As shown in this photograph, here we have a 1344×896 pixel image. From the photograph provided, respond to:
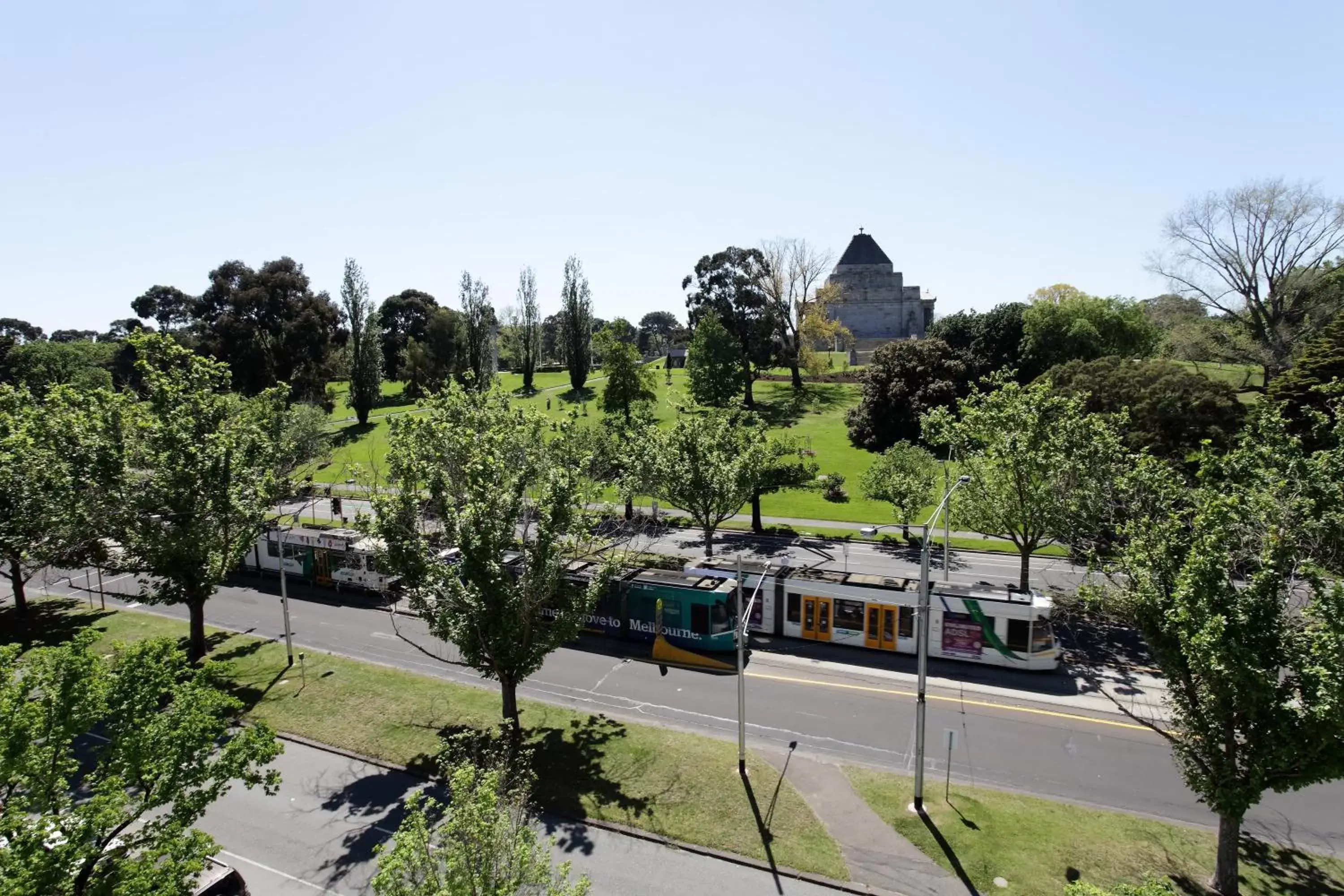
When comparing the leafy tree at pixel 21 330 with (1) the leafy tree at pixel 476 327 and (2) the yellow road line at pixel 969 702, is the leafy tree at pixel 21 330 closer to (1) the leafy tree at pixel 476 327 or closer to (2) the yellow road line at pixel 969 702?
(1) the leafy tree at pixel 476 327

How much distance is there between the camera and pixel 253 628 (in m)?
29.8

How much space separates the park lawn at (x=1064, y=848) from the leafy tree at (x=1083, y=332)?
178 ft

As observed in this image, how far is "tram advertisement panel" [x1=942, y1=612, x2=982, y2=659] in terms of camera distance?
24641mm

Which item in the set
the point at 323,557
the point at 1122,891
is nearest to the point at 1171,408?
the point at 1122,891

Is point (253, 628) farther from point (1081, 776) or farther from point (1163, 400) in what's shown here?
point (1163, 400)

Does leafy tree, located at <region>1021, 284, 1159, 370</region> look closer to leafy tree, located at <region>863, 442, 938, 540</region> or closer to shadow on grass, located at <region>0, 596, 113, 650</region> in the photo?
leafy tree, located at <region>863, 442, 938, 540</region>

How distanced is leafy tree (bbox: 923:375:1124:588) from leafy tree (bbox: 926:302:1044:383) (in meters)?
38.0

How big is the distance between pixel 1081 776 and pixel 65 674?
21.0 metres

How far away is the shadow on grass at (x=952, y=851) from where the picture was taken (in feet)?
46.5

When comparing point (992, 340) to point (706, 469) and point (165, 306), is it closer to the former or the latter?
point (706, 469)

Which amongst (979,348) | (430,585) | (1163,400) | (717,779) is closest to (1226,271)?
(979,348)

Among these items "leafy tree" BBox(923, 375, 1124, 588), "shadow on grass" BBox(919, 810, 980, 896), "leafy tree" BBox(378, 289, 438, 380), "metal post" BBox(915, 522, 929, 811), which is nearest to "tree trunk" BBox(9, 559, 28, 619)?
"metal post" BBox(915, 522, 929, 811)

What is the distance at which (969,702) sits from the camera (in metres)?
22.3

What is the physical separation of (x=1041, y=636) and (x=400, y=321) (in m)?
106
